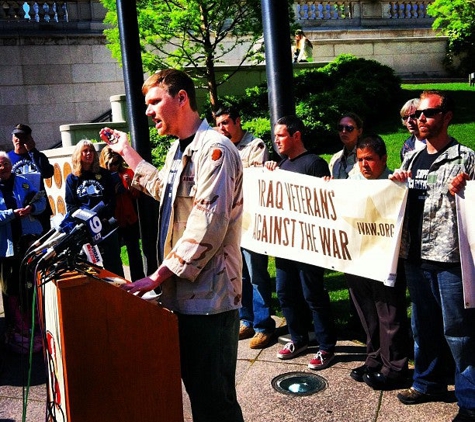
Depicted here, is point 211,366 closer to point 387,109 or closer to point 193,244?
point 193,244

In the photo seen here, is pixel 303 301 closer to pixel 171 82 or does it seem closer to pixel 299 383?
pixel 299 383

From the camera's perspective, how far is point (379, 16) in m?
24.4

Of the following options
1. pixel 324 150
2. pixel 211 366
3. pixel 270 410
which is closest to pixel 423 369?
pixel 270 410

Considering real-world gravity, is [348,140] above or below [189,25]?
below

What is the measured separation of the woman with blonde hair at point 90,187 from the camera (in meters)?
6.80

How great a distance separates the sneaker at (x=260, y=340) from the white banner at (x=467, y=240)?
2.23m

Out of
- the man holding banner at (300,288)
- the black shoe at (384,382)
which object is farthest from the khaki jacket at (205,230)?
the man holding banner at (300,288)

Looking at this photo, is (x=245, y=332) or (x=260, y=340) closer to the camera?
(x=260, y=340)

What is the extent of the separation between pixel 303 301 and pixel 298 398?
3.79ft

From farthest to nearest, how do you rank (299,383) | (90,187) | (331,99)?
1. (331,99)
2. (90,187)
3. (299,383)

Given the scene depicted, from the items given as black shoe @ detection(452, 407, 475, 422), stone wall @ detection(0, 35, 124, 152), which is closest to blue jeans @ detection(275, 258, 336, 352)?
black shoe @ detection(452, 407, 475, 422)

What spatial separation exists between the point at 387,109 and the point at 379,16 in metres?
10.5

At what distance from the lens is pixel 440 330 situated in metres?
4.25

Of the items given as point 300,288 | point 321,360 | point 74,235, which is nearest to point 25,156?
point 300,288
